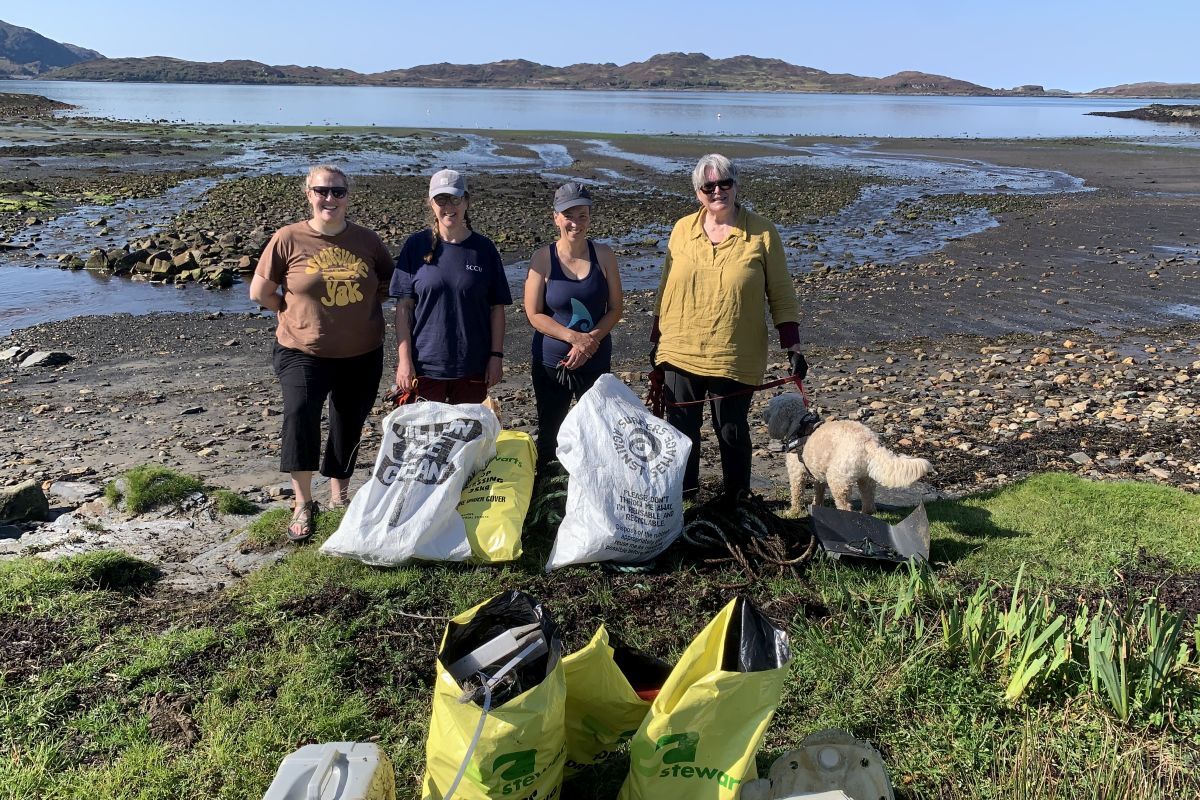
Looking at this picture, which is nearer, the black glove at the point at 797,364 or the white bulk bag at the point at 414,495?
the white bulk bag at the point at 414,495

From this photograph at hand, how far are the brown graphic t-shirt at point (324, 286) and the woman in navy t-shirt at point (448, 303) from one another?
8.1 inches

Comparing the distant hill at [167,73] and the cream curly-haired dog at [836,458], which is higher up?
the distant hill at [167,73]

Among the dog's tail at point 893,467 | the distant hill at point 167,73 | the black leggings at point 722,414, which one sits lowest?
the dog's tail at point 893,467

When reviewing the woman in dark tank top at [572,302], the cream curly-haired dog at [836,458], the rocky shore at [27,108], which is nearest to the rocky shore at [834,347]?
the cream curly-haired dog at [836,458]

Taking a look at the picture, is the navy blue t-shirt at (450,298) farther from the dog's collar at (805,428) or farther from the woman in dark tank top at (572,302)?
the dog's collar at (805,428)

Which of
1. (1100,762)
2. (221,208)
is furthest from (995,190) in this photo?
(1100,762)

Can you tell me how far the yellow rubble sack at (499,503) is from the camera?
418 cm

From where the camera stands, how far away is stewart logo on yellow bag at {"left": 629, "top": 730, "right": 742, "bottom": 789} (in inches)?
94.2

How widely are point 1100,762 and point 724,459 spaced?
8.62 feet

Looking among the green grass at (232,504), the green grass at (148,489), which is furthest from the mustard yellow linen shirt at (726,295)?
the green grass at (148,489)

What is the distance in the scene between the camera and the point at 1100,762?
2.73m

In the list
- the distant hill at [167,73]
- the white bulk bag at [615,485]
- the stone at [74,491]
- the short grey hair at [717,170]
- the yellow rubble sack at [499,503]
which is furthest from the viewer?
the distant hill at [167,73]

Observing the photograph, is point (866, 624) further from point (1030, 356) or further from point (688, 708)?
point (1030, 356)

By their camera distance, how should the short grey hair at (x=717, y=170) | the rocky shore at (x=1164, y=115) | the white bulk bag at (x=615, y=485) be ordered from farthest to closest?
the rocky shore at (x=1164, y=115), the short grey hair at (x=717, y=170), the white bulk bag at (x=615, y=485)
